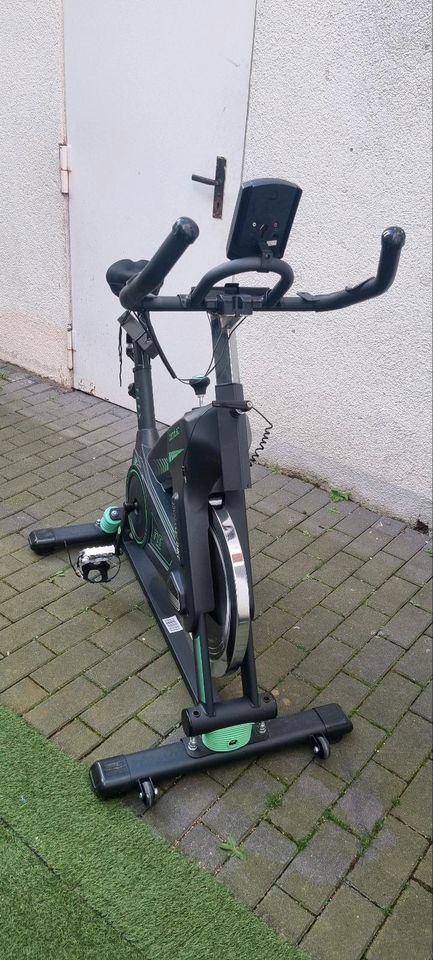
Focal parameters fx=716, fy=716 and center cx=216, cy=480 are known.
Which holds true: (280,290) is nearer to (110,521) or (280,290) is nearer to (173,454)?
(173,454)

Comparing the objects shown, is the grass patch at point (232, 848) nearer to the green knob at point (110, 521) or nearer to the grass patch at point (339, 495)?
the green knob at point (110, 521)

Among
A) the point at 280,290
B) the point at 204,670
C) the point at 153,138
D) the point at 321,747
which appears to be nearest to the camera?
the point at 280,290

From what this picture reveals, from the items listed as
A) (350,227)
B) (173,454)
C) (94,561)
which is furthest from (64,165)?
(173,454)

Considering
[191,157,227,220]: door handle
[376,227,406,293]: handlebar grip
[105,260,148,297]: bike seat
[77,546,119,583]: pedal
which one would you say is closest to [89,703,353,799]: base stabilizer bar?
[77,546,119,583]: pedal

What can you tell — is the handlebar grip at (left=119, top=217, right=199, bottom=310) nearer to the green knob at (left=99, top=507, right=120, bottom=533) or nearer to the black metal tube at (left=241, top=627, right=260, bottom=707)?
the black metal tube at (left=241, top=627, right=260, bottom=707)

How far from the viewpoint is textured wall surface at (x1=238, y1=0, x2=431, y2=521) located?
3119mm

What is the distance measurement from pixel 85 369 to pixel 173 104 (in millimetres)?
1757

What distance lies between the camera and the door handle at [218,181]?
362 centimetres

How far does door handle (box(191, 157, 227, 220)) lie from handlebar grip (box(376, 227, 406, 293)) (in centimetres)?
206

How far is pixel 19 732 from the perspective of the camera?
2326mm

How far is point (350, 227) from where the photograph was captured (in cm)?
341

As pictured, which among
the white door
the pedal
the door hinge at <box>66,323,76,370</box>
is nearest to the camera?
the pedal

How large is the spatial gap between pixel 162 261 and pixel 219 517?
0.76 m

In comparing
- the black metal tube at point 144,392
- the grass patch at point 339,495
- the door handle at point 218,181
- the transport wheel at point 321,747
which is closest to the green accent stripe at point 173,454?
the black metal tube at point 144,392
